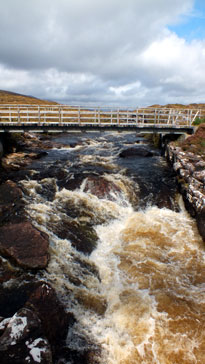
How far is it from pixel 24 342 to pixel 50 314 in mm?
1405

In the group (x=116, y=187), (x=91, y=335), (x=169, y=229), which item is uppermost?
(x=116, y=187)

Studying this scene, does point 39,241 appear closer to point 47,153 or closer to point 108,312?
point 108,312

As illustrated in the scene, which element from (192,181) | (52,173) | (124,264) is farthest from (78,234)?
(52,173)

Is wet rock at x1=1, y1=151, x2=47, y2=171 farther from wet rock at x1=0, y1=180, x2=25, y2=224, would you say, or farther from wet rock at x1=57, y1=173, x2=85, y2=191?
wet rock at x1=0, y1=180, x2=25, y2=224

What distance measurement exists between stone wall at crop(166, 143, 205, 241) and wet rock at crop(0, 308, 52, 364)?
Result: 363 inches

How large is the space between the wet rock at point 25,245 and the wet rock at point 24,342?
2.86 m

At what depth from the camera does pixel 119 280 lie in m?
9.16

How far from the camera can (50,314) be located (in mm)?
6605

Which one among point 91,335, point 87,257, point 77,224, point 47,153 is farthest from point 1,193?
point 47,153

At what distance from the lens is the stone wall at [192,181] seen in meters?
13.0

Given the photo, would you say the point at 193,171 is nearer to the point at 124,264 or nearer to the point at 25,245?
the point at 124,264

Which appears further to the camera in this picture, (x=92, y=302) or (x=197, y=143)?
(x=197, y=143)

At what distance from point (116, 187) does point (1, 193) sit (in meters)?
7.67

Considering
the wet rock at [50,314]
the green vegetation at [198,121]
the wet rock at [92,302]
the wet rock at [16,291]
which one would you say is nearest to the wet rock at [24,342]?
the wet rock at [50,314]
